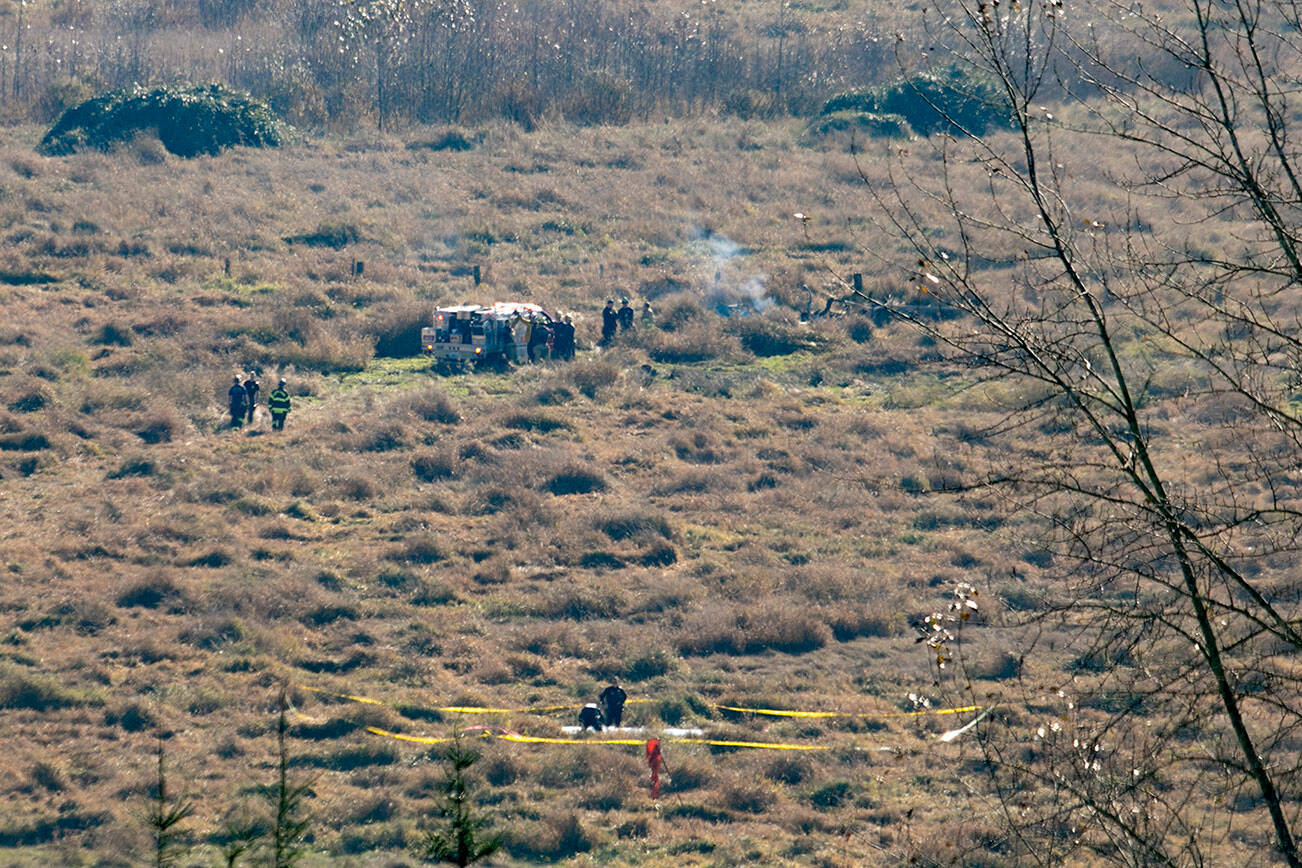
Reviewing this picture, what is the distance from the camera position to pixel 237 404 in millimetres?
23969

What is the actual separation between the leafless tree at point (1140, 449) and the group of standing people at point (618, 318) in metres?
5.94

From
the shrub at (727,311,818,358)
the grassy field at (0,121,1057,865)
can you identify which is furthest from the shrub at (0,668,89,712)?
the shrub at (727,311,818,358)

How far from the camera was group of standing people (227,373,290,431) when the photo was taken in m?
23.8

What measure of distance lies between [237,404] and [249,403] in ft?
0.74

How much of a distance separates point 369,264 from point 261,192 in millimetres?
5639

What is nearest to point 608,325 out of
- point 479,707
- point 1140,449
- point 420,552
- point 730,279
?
point 730,279

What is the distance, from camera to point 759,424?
2484 centimetres

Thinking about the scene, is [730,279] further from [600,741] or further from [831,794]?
[831,794]

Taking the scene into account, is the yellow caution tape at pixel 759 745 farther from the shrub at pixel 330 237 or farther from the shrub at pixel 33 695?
the shrub at pixel 330 237

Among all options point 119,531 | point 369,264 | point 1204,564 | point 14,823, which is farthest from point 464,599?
point 369,264

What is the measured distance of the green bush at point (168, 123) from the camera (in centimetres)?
3797

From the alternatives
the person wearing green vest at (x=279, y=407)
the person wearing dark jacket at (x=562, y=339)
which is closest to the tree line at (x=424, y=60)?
the person wearing dark jacket at (x=562, y=339)

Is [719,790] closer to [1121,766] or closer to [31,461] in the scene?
[1121,766]

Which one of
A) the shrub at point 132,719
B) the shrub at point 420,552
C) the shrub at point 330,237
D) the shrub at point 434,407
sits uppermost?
the shrub at point 330,237
